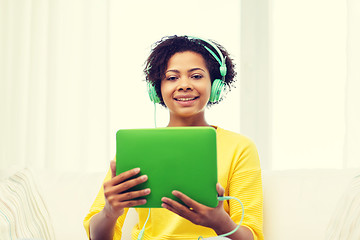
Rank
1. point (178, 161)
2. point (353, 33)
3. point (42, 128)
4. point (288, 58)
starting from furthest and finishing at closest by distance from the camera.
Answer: point (42, 128)
point (288, 58)
point (353, 33)
point (178, 161)

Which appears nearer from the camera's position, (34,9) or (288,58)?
(288,58)

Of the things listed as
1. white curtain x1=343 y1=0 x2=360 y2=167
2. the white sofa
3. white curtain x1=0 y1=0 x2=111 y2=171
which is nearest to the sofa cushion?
the white sofa

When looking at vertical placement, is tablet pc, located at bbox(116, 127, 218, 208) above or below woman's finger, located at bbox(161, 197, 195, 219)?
above

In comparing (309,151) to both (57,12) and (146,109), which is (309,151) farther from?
(57,12)

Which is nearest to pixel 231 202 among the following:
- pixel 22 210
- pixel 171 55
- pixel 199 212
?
pixel 199 212

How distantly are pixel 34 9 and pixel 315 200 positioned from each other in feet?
6.51

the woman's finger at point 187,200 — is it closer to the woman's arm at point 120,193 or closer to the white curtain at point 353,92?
the woman's arm at point 120,193

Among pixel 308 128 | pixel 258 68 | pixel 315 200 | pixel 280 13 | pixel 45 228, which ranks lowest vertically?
pixel 45 228

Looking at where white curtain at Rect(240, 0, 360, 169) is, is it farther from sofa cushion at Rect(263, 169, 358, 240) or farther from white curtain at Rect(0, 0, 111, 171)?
white curtain at Rect(0, 0, 111, 171)

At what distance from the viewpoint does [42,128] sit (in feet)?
8.14

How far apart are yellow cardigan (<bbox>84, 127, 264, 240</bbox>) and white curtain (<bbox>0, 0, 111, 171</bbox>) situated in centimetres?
117

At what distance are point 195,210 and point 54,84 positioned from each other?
5.64ft

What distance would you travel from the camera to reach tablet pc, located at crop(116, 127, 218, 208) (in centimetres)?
99

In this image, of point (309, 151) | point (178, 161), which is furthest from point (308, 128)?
point (178, 161)
